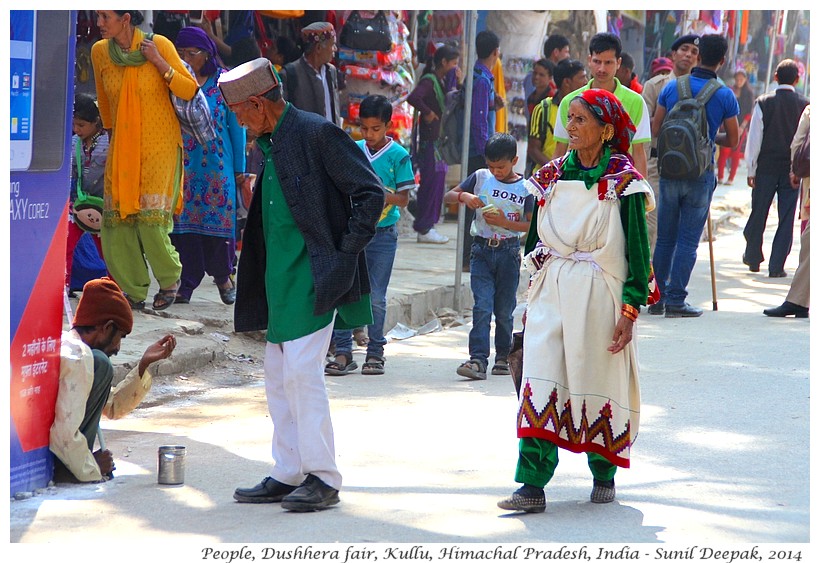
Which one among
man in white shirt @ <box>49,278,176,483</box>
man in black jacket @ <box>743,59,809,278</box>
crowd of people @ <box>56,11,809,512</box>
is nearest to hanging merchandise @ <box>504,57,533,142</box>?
crowd of people @ <box>56,11,809,512</box>

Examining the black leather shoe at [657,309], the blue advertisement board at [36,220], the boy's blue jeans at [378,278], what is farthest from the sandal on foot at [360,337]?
the blue advertisement board at [36,220]

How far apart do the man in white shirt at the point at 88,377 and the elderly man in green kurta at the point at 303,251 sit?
0.64 metres

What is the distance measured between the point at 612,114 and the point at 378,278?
314cm

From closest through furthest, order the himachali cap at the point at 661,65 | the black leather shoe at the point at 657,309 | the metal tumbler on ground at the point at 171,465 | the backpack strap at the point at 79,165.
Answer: the metal tumbler on ground at the point at 171,465, the backpack strap at the point at 79,165, the black leather shoe at the point at 657,309, the himachali cap at the point at 661,65

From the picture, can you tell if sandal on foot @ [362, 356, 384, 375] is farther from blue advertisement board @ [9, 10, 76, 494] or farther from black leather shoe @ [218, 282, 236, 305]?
blue advertisement board @ [9, 10, 76, 494]

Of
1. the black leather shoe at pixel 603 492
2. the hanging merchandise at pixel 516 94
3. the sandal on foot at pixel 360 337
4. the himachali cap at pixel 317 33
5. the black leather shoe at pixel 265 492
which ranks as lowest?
the sandal on foot at pixel 360 337

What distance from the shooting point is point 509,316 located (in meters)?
7.96

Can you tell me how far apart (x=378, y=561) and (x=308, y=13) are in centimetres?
814

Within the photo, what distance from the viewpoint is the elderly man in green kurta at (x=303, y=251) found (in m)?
4.88

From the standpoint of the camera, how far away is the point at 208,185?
910 cm

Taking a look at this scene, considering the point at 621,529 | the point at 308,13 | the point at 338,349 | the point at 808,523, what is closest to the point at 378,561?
the point at 621,529

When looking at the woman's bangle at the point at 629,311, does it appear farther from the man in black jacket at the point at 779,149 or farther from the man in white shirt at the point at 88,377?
the man in black jacket at the point at 779,149
